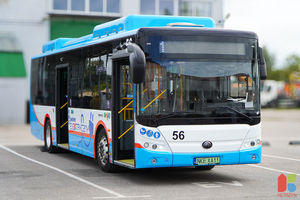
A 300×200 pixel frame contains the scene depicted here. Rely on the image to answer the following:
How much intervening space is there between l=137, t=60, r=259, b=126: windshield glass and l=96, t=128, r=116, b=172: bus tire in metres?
2.06

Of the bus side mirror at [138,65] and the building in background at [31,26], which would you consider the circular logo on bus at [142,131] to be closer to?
the bus side mirror at [138,65]

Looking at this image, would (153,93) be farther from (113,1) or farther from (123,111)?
(113,1)

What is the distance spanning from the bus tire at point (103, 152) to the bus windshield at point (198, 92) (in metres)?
2.03

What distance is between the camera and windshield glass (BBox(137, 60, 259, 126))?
34.5ft

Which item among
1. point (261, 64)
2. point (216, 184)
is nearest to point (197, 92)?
point (261, 64)

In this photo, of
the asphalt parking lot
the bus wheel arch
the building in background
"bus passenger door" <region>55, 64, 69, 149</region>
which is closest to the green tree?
the building in background

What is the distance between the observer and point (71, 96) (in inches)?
587

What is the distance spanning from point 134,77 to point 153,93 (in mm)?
588

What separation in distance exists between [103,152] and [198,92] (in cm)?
284

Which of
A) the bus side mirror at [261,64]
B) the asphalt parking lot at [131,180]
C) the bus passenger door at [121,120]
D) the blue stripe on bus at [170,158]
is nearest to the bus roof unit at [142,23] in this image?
the bus passenger door at [121,120]

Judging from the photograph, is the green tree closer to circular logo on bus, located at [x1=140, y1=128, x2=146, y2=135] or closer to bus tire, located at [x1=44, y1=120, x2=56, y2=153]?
bus tire, located at [x1=44, y1=120, x2=56, y2=153]

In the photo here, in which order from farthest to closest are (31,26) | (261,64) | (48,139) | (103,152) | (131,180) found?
(31,26) < (48,139) < (103,152) < (131,180) < (261,64)

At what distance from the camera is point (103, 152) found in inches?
492

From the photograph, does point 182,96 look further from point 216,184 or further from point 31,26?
point 31,26
